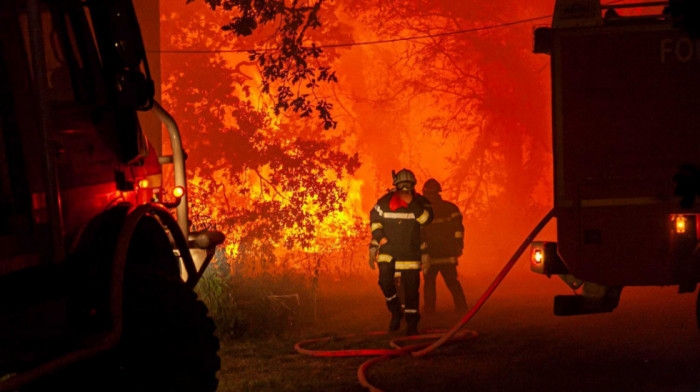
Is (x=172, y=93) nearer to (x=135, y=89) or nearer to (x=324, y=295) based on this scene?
(x=324, y=295)

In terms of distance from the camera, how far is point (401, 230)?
10.2 metres

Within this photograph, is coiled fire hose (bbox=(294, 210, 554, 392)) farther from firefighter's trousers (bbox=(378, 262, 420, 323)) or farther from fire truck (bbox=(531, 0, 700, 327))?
firefighter's trousers (bbox=(378, 262, 420, 323))

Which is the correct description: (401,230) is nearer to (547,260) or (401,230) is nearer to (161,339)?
(547,260)

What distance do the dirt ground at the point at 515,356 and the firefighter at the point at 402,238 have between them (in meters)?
0.60

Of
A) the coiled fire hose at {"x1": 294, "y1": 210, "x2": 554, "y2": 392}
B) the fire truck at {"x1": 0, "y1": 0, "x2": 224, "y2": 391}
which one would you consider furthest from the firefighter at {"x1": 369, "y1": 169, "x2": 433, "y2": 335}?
the fire truck at {"x1": 0, "y1": 0, "x2": 224, "y2": 391}

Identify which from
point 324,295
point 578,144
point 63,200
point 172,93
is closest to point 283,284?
point 324,295

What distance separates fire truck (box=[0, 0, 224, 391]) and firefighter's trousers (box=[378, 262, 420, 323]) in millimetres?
5305

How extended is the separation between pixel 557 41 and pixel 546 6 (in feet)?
62.6

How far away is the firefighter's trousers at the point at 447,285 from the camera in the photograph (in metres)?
12.1

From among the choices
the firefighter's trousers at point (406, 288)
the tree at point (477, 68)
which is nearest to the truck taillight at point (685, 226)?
the firefighter's trousers at point (406, 288)

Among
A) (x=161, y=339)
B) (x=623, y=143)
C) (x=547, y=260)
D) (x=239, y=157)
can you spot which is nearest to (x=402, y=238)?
(x=547, y=260)

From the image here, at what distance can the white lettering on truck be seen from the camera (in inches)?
302

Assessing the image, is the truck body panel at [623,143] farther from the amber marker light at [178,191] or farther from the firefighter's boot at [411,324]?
the amber marker light at [178,191]

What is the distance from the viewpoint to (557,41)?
308 inches
